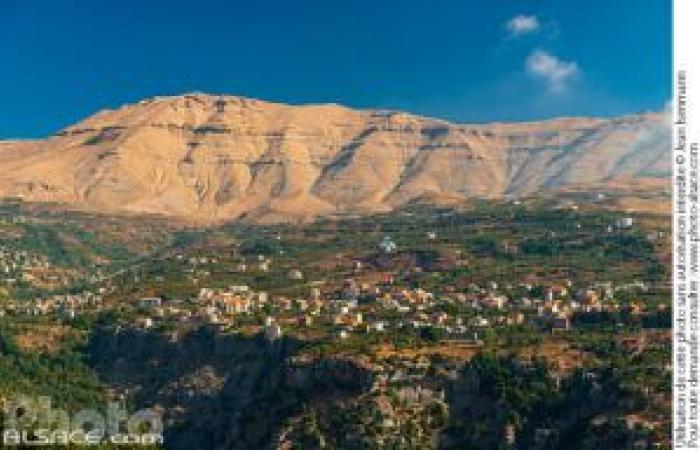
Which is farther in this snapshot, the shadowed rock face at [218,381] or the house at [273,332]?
the house at [273,332]

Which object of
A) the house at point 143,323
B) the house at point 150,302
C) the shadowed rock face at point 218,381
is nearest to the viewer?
the shadowed rock face at point 218,381

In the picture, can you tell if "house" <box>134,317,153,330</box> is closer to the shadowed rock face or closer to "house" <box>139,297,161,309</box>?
the shadowed rock face

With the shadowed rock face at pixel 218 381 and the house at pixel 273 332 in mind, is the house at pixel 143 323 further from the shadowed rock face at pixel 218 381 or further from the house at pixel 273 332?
the house at pixel 273 332

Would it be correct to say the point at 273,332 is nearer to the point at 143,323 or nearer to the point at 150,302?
the point at 143,323

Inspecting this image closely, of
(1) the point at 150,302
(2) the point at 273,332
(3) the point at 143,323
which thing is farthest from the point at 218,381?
(1) the point at 150,302

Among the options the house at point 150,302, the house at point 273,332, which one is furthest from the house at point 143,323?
the house at point 273,332

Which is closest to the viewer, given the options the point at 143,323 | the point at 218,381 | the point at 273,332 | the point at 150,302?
the point at 218,381

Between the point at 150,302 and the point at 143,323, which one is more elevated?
the point at 150,302

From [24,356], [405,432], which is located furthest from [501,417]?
[24,356]

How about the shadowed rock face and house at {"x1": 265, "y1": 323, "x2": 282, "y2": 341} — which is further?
house at {"x1": 265, "y1": 323, "x2": 282, "y2": 341}

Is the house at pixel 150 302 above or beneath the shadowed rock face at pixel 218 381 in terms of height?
above

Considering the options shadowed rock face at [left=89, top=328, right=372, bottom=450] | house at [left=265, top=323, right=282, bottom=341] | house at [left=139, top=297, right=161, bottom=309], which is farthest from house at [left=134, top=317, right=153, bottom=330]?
house at [left=265, top=323, right=282, bottom=341]
